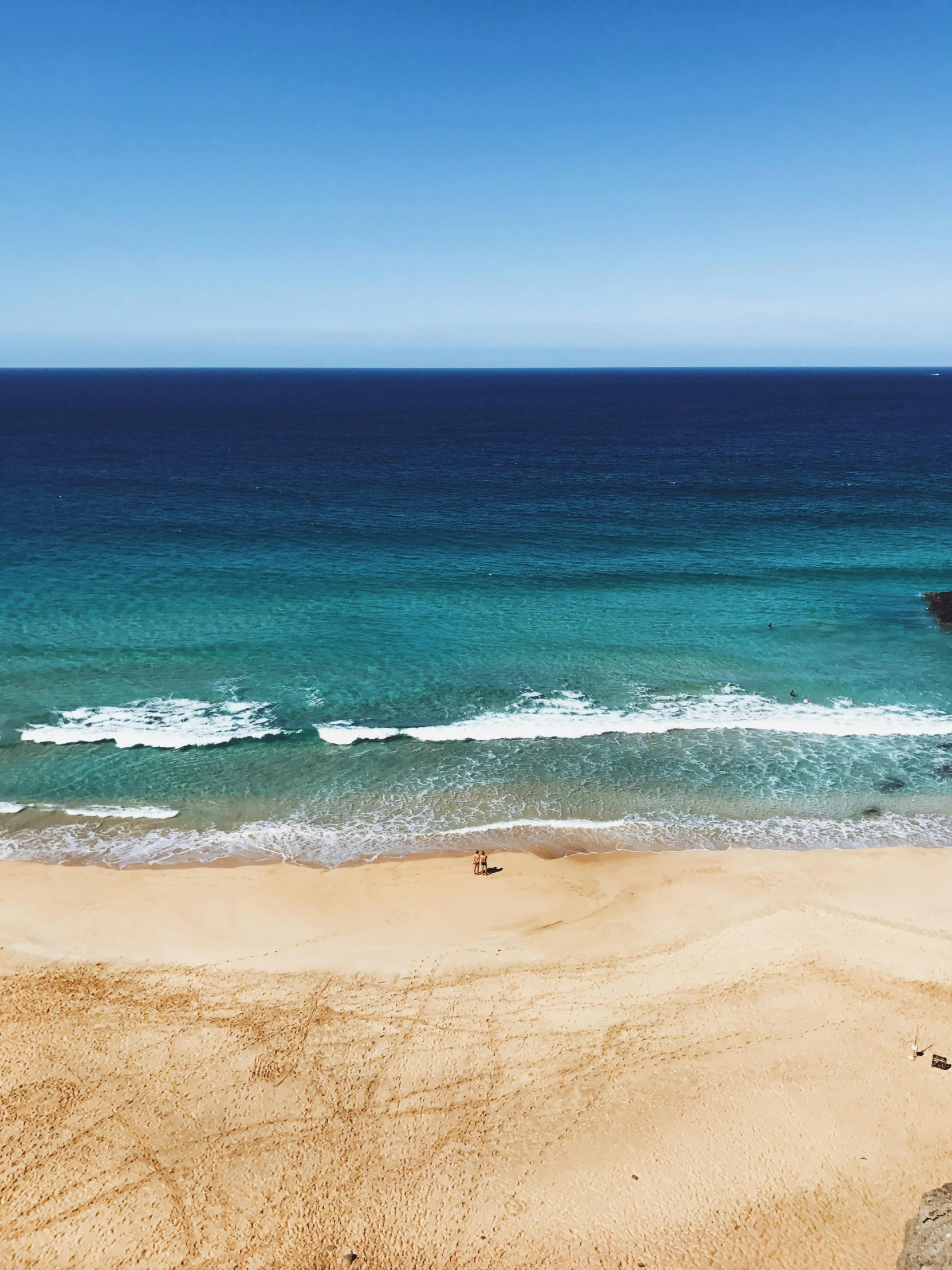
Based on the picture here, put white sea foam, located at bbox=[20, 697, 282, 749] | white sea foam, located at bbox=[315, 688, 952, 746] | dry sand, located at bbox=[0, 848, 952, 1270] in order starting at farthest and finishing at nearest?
white sea foam, located at bbox=[315, 688, 952, 746] → white sea foam, located at bbox=[20, 697, 282, 749] → dry sand, located at bbox=[0, 848, 952, 1270]

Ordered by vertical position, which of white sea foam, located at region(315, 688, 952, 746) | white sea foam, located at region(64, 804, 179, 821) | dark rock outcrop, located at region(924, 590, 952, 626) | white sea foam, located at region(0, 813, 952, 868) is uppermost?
dark rock outcrop, located at region(924, 590, 952, 626)

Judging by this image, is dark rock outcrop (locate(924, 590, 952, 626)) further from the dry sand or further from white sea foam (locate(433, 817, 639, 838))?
white sea foam (locate(433, 817, 639, 838))

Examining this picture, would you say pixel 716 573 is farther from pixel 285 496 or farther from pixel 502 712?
pixel 285 496

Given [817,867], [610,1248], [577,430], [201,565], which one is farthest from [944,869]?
[577,430]

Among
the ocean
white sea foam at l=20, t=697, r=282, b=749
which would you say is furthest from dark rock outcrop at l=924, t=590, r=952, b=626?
white sea foam at l=20, t=697, r=282, b=749

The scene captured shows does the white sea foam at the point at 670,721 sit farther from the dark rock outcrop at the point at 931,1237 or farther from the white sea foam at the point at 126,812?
the dark rock outcrop at the point at 931,1237
